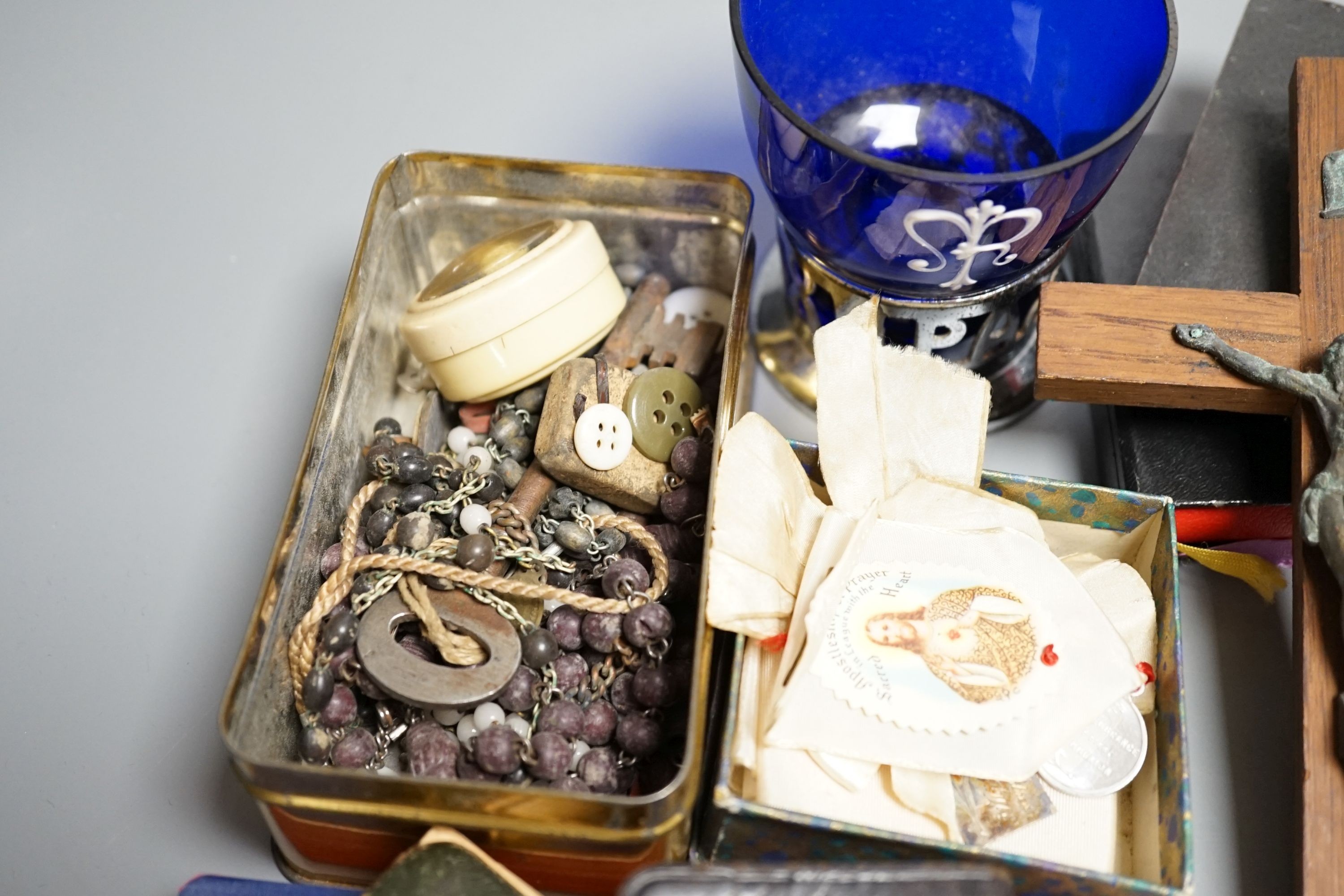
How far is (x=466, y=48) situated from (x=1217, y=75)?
0.71 m

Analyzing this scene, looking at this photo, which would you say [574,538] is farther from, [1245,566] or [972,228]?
[1245,566]

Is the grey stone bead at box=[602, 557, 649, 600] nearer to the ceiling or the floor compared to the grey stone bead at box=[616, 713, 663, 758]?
nearer to the ceiling

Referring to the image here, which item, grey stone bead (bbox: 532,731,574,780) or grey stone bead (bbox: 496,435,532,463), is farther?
grey stone bead (bbox: 496,435,532,463)

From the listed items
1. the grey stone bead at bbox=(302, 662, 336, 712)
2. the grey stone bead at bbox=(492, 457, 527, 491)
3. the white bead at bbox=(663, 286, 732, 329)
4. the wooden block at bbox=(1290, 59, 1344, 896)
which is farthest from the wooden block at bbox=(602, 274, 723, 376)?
the wooden block at bbox=(1290, 59, 1344, 896)

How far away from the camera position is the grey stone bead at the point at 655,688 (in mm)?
767

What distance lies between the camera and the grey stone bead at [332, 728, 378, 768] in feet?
2.48

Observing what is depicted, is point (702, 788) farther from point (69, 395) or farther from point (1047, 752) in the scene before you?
point (69, 395)

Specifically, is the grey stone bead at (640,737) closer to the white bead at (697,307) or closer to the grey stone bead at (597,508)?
the grey stone bead at (597,508)

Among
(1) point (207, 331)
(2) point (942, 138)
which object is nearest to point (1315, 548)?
(2) point (942, 138)

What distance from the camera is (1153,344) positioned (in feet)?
2.71

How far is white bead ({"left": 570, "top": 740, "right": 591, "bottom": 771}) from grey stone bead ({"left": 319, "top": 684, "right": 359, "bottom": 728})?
0.14m

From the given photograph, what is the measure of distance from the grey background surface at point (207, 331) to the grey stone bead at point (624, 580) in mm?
245

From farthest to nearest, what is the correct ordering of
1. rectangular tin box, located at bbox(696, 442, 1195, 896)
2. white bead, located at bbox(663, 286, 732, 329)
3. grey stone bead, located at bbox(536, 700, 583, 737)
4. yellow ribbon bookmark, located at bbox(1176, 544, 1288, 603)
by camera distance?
1. white bead, located at bbox(663, 286, 732, 329)
2. yellow ribbon bookmark, located at bbox(1176, 544, 1288, 603)
3. grey stone bead, located at bbox(536, 700, 583, 737)
4. rectangular tin box, located at bbox(696, 442, 1195, 896)

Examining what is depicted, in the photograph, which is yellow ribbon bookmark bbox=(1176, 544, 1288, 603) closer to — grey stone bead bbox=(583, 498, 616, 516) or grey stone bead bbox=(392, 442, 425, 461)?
grey stone bead bbox=(583, 498, 616, 516)
